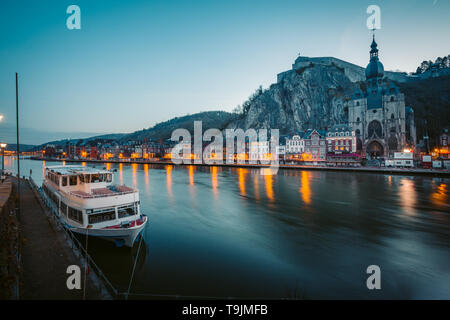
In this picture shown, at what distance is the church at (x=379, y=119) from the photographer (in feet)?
300

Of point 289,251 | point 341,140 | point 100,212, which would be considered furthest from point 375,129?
point 100,212

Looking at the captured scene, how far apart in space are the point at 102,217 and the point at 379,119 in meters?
111

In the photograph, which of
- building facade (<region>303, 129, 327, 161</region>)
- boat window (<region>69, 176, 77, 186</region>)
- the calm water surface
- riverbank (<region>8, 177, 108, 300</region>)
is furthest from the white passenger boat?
building facade (<region>303, 129, 327, 161</region>)

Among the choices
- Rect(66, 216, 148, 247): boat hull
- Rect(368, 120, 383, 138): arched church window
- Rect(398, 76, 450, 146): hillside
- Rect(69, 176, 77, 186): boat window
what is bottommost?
Rect(66, 216, 148, 247): boat hull

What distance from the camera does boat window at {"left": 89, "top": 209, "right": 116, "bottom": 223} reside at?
1588cm

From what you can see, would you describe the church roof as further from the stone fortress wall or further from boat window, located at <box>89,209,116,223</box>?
boat window, located at <box>89,209,116,223</box>

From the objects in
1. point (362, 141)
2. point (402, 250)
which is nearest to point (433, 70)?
point (362, 141)

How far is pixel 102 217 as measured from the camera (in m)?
16.2

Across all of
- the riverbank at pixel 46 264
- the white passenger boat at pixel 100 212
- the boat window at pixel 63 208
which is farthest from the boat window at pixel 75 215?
the riverbank at pixel 46 264

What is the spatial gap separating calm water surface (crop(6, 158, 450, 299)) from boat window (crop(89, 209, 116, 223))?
7.13 ft

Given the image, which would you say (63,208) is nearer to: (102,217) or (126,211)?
(102,217)

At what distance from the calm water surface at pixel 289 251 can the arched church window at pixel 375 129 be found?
71.7m

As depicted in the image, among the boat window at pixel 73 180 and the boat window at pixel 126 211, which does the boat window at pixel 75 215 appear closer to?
the boat window at pixel 126 211

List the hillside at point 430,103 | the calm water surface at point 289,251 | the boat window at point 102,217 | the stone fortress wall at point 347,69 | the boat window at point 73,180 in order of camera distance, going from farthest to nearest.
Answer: the stone fortress wall at point 347,69 → the hillside at point 430,103 → the boat window at point 73,180 → the boat window at point 102,217 → the calm water surface at point 289,251
